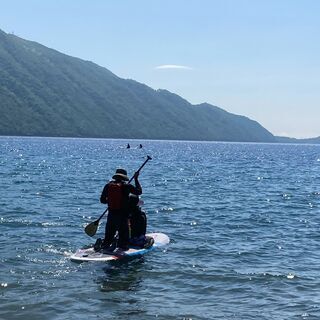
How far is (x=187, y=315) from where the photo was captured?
473 inches

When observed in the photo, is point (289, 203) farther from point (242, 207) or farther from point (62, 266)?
point (62, 266)

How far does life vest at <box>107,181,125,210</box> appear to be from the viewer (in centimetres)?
1695

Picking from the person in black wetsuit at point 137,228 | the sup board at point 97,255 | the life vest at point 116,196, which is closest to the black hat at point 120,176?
the life vest at point 116,196

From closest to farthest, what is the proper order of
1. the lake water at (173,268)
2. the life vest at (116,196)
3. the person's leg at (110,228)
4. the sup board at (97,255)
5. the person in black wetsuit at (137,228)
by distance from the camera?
the lake water at (173,268)
the sup board at (97,255)
the life vest at (116,196)
the person's leg at (110,228)
the person in black wetsuit at (137,228)

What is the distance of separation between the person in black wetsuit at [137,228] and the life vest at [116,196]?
854 mm

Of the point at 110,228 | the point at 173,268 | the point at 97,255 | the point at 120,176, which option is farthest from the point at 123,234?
the point at 173,268

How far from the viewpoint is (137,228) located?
1859cm

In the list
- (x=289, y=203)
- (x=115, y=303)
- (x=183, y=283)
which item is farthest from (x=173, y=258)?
(x=289, y=203)

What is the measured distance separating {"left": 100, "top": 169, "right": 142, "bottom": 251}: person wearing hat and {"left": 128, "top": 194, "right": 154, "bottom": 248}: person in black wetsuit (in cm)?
57

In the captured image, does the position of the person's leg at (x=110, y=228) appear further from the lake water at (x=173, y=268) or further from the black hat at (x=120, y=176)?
the black hat at (x=120, y=176)

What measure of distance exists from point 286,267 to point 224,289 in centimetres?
342

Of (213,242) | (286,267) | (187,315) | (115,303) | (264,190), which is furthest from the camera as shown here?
(264,190)

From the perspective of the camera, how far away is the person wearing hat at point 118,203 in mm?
16984

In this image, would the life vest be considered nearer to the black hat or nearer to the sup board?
the black hat
